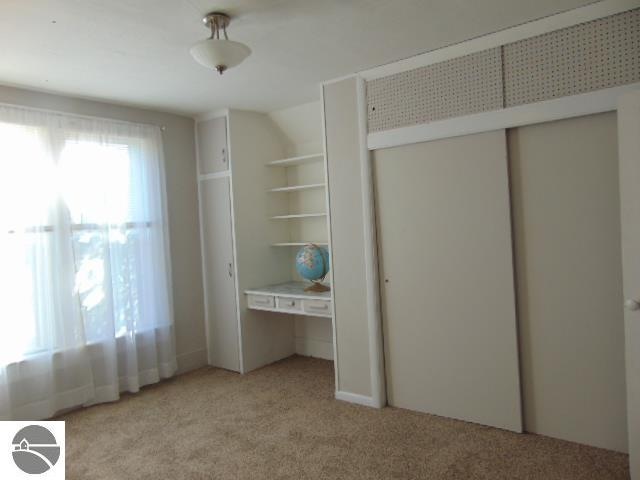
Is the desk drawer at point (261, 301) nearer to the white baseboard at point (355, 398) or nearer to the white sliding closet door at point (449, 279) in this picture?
the white baseboard at point (355, 398)

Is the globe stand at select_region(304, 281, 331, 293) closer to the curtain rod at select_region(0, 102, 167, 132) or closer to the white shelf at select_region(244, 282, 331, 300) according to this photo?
the white shelf at select_region(244, 282, 331, 300)

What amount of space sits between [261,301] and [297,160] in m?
1.31

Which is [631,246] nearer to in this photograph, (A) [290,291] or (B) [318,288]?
(B) [318,288]

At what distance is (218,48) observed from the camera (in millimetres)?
2109

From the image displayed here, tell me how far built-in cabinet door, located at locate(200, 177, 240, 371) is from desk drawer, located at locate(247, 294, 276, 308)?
15cm

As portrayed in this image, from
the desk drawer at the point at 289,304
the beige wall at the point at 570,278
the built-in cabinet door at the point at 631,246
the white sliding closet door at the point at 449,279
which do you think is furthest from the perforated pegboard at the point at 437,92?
the desk drawer at the point at 289,304

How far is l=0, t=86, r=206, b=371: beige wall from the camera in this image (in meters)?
4.02

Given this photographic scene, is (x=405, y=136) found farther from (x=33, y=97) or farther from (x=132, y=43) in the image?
(x=33, y=97)

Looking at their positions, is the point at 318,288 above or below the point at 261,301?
above

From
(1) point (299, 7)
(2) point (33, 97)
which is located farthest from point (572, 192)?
(2) point (33, 97)

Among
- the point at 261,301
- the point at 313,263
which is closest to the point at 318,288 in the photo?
the point at 313,263

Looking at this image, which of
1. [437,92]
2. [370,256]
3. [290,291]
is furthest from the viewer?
[290,291]

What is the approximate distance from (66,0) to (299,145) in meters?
2.55

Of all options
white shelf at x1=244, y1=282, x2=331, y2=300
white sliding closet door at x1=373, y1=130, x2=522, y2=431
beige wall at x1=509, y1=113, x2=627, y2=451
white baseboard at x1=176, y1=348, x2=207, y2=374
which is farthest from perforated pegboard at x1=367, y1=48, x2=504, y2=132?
white baseboard at x1=176, y1=348, x2=207, y2=374
